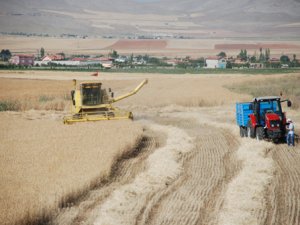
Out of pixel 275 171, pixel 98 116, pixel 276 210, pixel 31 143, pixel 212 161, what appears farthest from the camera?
pixel 98 116

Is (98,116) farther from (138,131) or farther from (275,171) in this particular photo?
(275,171)

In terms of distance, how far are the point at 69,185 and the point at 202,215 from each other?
125 inches

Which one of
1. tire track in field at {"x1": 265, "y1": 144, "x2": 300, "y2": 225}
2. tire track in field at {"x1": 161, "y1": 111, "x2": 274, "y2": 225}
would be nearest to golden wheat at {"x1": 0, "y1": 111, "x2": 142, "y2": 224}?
tire track in field at {"x1": 161, "y1": 111, "x2": 274, "y2": 225}

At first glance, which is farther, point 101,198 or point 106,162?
point 106,162

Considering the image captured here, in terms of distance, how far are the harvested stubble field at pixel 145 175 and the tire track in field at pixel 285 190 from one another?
0.07 feet

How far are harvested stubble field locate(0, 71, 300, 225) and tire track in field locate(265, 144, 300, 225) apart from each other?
2 centimetres

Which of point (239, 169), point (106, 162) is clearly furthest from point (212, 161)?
point (106, 162)

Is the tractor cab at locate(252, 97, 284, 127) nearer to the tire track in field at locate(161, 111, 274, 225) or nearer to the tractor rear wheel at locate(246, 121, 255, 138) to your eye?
the tractor rear wheel at locate(246, 121, 255, 138)

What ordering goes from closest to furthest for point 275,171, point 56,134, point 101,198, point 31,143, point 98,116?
point 101,198 → point 275,171 → point 31,143 → point 56,134 → point 98,116

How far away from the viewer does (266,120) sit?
1934 centimetres

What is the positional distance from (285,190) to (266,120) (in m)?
6.53

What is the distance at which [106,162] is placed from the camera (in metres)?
15.4

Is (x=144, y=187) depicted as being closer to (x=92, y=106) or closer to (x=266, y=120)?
(x=266, y=120)

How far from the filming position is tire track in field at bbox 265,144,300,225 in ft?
36.0
